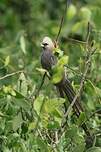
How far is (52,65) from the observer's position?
8.51 feet

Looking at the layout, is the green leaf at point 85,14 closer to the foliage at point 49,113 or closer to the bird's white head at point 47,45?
the foliage at point 49,113

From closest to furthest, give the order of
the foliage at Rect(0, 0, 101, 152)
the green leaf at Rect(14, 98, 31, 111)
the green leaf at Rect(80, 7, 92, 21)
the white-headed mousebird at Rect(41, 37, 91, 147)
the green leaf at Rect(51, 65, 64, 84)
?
the green leaf at Rect(80, 7, 92, 21), the green leaf at Rect(51, 65, 64, 84), the foliage at Rect(0, 0, 101, 152), the green leaf at Rect(14, 98, 31, 111), the white-headed mousebird at Rect(41, 37, 91, 147)

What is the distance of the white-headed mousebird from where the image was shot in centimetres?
261

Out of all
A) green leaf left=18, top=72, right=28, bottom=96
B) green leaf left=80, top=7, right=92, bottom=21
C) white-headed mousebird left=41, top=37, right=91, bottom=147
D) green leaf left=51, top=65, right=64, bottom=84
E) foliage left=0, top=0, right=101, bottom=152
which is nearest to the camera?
green leaf left=80, top=7, right=92, bottom=21

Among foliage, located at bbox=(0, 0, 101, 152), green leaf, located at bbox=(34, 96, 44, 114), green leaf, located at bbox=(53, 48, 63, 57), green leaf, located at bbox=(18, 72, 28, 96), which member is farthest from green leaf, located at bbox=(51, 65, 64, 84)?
green leaf, located at bbox=(18, 72, 28, 96)

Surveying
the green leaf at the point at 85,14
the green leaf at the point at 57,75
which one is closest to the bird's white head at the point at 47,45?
the green leaf at the point at 57,75

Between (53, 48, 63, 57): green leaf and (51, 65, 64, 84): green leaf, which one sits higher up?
(53, 48, 63, 57): green leaf

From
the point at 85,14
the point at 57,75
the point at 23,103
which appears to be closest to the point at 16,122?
the point at 23,103

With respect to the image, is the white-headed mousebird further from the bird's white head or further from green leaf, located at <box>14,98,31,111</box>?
green leaf, located at <box>14,98,31,111</box>

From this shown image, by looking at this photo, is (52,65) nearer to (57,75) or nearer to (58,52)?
(58,52)

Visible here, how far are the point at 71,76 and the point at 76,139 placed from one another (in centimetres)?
40

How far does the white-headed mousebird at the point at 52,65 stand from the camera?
8.56 feet

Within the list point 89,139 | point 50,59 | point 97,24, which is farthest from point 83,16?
point 89,139

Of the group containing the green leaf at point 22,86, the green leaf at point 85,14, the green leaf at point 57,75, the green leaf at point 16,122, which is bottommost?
the green leaf at point 16,122
